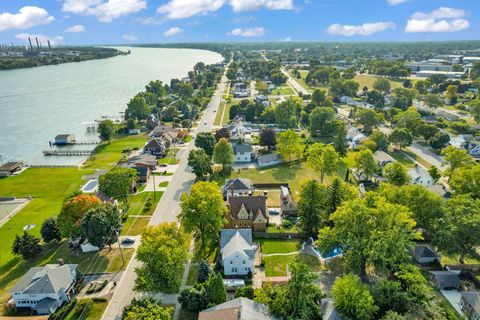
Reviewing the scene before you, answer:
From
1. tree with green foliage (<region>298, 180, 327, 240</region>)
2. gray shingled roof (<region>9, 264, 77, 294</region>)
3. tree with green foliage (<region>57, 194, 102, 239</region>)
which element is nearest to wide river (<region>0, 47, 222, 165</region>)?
tree with green foliage (<region>57, 194, 102, 239</region>)

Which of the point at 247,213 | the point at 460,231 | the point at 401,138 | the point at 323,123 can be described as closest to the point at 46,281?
the point at 247,213

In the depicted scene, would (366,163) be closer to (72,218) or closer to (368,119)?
(368,119)

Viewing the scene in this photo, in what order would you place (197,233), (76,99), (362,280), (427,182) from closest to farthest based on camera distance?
(362,280) < (197,233) < (427,182) < (76,99)

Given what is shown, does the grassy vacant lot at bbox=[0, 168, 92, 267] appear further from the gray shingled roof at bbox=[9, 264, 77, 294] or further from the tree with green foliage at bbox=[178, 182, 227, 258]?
the tree with green foliage at bbox=[178, 182, 227, 258]

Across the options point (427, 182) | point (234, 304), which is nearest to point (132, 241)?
point (234, 304)

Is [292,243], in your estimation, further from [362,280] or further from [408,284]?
[408,284]

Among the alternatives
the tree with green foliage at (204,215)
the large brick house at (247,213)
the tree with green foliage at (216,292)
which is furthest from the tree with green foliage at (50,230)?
the tree with green foliage at (216,292)
